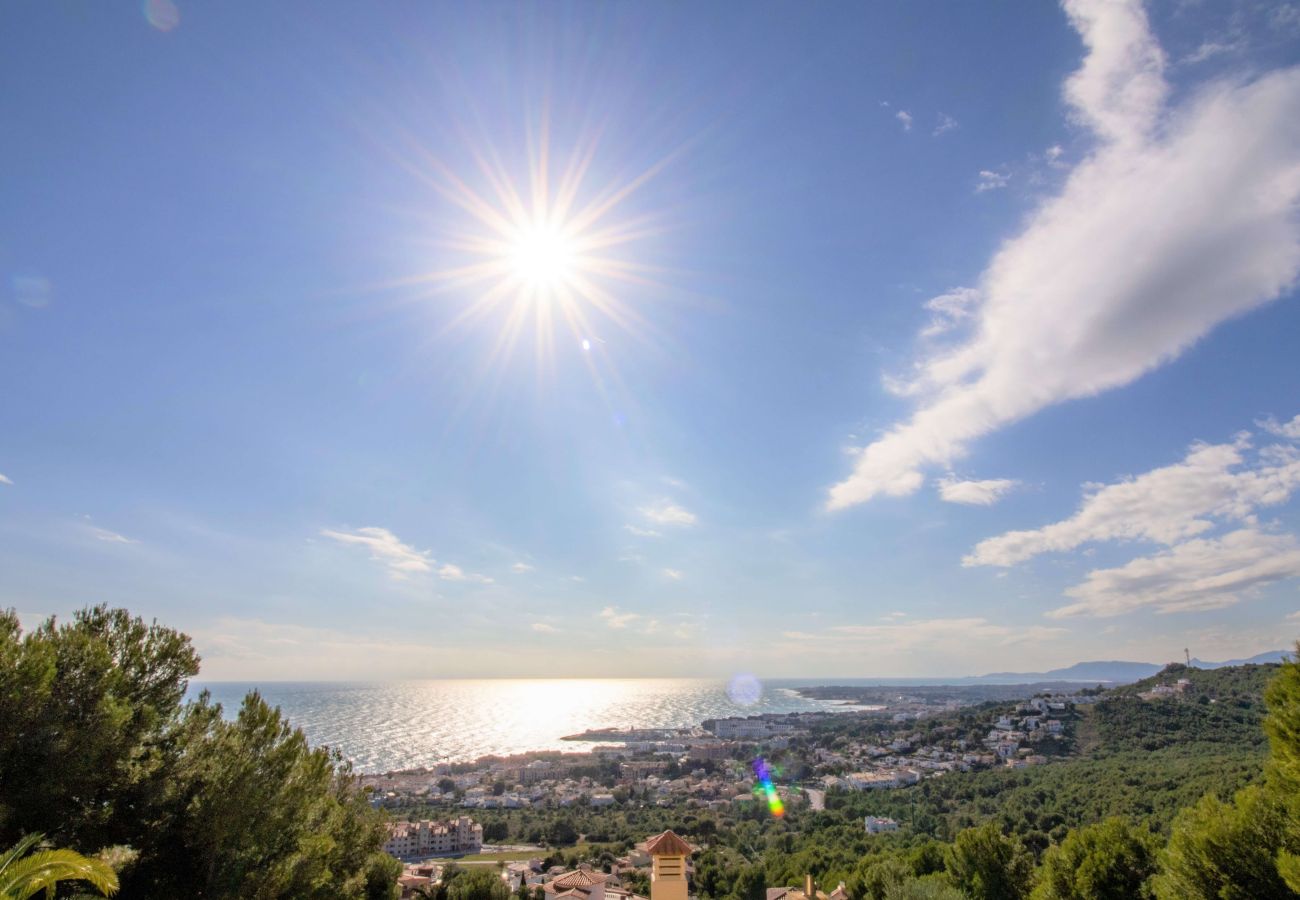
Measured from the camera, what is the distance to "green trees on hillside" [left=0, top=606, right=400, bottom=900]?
630 centimetres

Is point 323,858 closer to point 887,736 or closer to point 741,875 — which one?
point 741,875

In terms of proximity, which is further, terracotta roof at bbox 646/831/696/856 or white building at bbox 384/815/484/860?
white building at bbox 384/815/484/860

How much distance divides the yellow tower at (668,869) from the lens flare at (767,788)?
40.2 m

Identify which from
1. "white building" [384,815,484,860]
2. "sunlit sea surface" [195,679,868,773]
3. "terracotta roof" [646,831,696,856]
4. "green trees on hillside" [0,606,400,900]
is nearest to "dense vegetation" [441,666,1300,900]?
"white building" [384,815,484,860]

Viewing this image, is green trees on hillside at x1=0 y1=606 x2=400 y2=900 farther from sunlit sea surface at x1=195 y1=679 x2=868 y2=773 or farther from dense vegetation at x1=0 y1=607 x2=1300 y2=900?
sunlit sea surface at x1=195 y1=679 x2=868 y2=773

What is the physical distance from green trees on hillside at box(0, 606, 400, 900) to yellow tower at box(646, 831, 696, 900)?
6.53 m

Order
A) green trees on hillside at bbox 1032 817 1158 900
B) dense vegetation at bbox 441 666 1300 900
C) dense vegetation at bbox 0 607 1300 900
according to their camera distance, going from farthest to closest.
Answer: green trees on hillside at bbox 1032 817 1158 900, dense vegetation at bbox 441 666 1300 900, dense vegetation at bbox 0 607 1300 900

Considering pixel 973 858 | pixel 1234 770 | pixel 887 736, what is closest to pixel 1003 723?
pixel 887 736

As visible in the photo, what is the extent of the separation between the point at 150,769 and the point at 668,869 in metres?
7.52

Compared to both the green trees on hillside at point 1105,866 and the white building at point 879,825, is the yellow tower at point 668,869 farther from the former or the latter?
→ the white building at point 879,825

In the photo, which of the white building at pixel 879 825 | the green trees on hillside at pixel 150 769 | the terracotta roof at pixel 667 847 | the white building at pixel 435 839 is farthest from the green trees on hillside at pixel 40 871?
the white building at pixel 435 839

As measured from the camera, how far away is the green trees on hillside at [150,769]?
20.7 ft

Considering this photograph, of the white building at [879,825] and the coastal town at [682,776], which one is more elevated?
the white building at [879,825]

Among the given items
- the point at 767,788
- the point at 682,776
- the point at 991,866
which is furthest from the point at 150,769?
the point at 682,776
